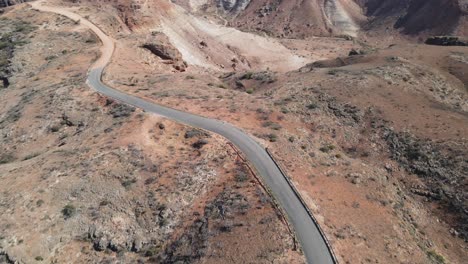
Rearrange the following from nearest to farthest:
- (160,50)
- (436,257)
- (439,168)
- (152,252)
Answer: (152,252) < (436,257) < (439,168) < (160,50)

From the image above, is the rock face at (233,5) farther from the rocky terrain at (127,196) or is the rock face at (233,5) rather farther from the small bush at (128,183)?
the small bush at (128,183)

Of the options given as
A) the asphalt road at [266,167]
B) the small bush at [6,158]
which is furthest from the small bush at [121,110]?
the small bush at [6,158]

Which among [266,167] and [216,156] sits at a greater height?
[266,167]

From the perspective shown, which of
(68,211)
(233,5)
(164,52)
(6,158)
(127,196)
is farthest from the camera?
(233,5)

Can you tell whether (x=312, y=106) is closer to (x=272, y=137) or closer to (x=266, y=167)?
(x=272, y=137)

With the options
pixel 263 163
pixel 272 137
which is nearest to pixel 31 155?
pixel 263 163

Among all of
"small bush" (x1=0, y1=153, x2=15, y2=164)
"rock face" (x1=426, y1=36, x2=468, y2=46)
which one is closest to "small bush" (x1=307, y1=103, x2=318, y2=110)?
"small bush" (x1=0, y1=153, x2=15, y2=164)
